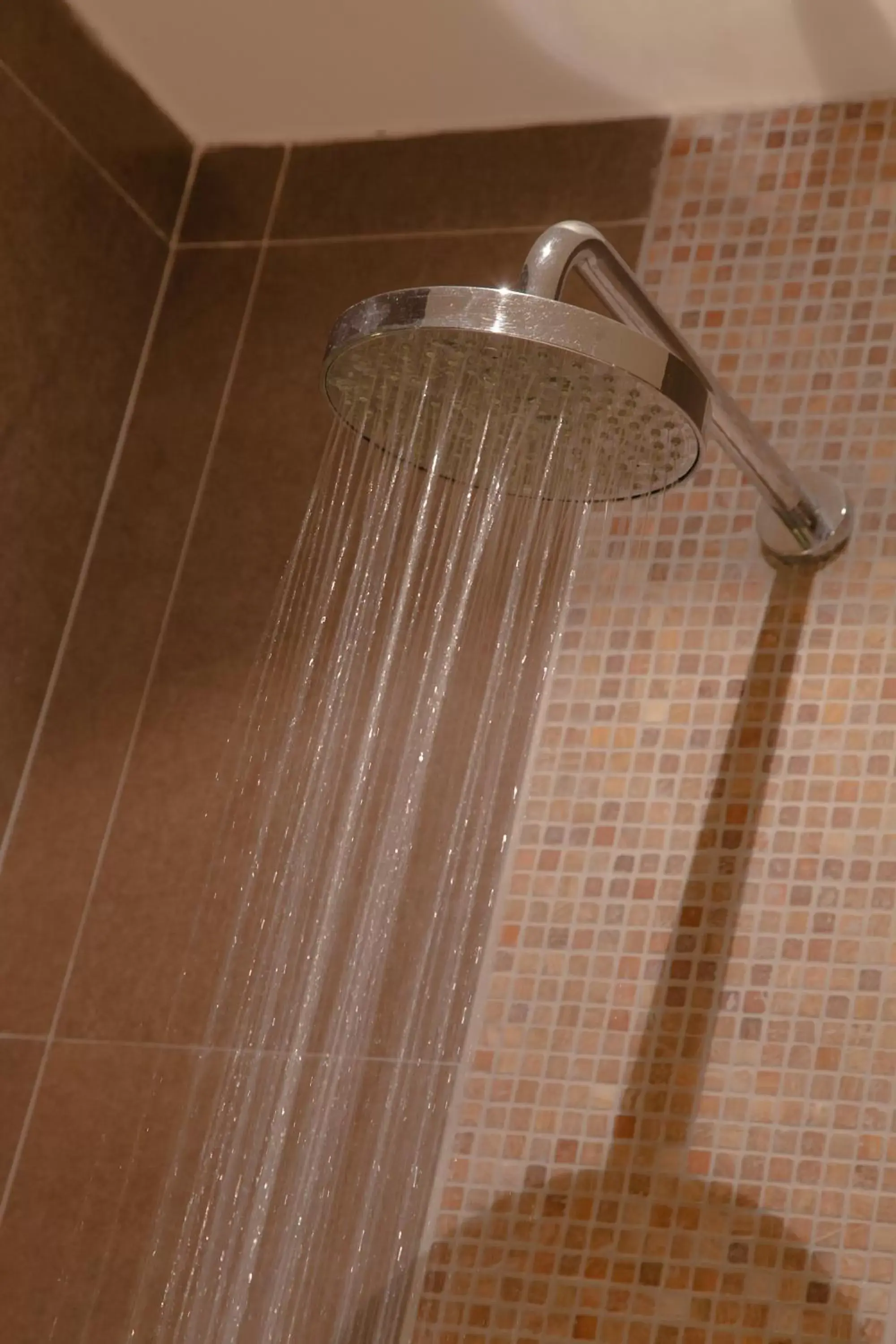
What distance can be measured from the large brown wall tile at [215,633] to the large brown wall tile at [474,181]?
2cm

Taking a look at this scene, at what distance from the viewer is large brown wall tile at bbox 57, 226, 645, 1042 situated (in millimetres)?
1317

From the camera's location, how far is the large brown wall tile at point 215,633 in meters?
1.32

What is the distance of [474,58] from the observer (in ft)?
4.60

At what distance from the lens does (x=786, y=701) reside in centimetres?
119

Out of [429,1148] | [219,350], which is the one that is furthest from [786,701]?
[219,350]

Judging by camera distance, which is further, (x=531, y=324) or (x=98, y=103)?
(x=98, y=103)

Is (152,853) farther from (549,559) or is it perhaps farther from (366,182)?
(366,182)

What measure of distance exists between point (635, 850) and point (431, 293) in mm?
467

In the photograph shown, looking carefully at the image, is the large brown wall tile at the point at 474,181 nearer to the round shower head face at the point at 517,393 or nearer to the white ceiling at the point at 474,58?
the white ceiling at the point at 474,58

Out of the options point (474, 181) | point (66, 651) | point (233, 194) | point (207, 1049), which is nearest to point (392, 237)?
point (474, 181)

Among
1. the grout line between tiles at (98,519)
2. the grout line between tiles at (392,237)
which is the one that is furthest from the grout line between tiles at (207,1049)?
the grout line between tiles at (392,237)

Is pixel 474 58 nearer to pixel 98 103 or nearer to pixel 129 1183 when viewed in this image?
pixel 98 103

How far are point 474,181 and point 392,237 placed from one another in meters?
0.08

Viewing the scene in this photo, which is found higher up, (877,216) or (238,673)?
(877,216)
